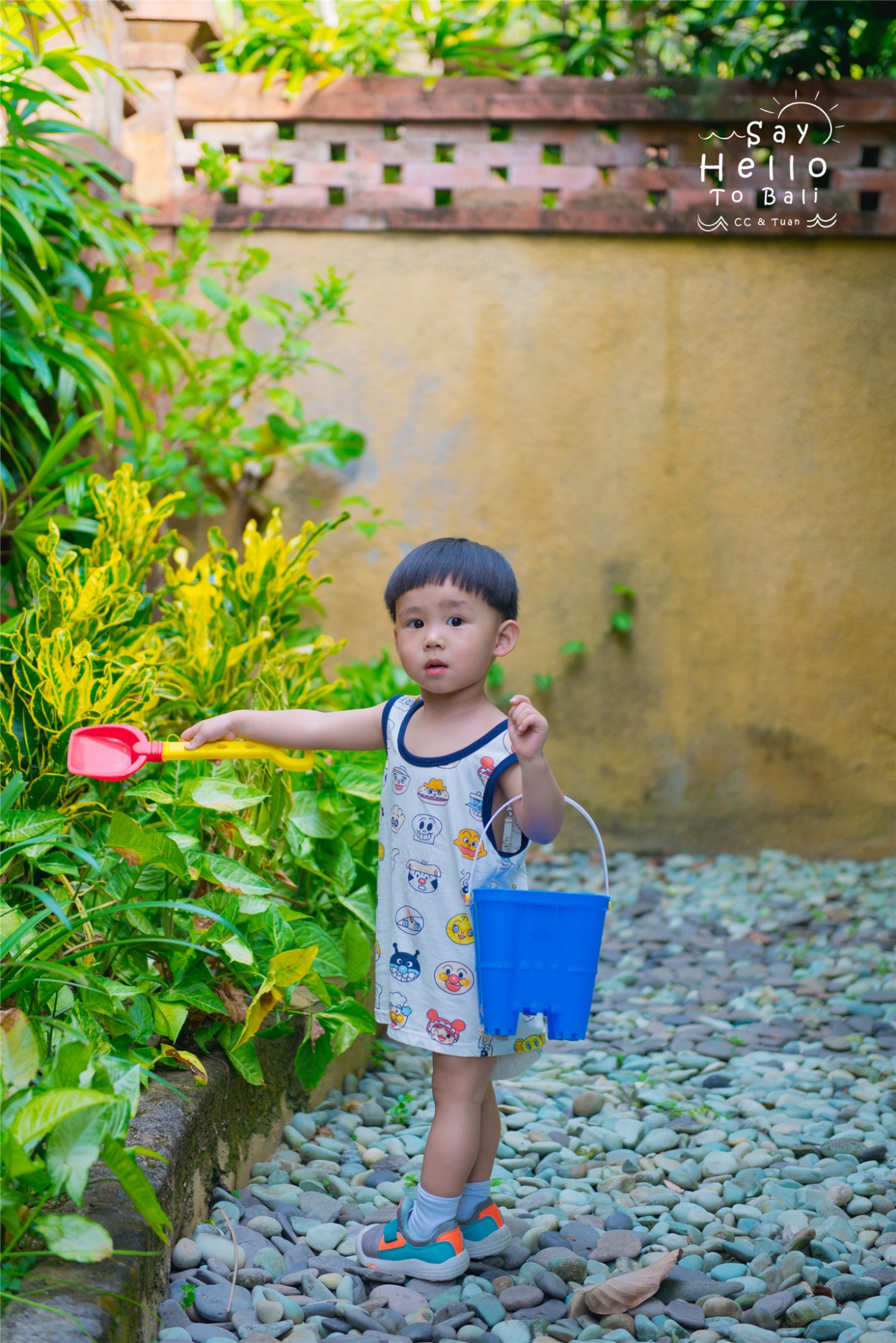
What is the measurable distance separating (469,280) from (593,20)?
1.29 metres

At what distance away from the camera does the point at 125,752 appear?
5.60 feet

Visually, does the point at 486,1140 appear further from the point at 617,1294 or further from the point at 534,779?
the point at 534,779

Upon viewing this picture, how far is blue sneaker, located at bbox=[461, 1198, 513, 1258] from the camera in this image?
1668 mm

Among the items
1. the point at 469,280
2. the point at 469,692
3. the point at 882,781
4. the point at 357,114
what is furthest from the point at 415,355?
the point at 469,692

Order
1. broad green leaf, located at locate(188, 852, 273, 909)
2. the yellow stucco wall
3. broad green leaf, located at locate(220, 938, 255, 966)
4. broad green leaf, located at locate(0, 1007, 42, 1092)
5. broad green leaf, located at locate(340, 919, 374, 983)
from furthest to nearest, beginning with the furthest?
the yellow stucco wall
broad green leaf, located at locate(340, 919, 374, 983)
broad green leaf, located at locate(188, 852, 273, 909)
broad green leaf, located at locate(220, 938, 255, 966)
broad green leaf, located at locate(0, 1007, 42, 1092)

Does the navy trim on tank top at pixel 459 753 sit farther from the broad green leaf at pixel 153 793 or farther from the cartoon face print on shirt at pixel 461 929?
the broad green leaf at pixel 153 793

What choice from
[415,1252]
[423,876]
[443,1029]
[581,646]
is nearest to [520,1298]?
[415,1252]

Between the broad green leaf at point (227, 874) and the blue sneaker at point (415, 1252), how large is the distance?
1.72 ft

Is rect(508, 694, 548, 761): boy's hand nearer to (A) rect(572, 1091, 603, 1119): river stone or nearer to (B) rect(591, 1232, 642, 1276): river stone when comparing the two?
(B) rect(591, 1232, 642, 1276): river stone

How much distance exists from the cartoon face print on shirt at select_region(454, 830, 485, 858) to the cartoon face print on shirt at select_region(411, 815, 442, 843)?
0.11 ft

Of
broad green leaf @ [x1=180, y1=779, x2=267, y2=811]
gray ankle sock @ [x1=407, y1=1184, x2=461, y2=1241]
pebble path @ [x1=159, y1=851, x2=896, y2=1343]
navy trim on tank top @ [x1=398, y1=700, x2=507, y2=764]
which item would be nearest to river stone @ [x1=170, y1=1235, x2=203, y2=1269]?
pebble path @ [x1=159, y1=851, x2=896, y2=1343]

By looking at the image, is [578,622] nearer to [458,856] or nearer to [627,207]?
[627,207]

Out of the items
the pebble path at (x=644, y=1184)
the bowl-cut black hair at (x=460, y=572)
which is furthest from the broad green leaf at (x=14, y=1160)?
the bowl-cut black hair at (x=460, y=572)

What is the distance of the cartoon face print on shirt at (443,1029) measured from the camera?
158 centimetres
